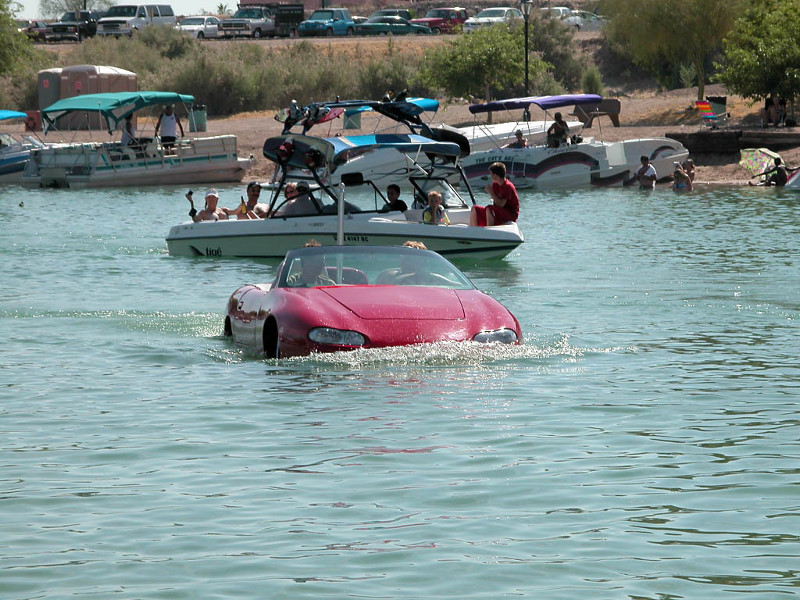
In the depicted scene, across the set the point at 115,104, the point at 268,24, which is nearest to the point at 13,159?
the point at 115,104

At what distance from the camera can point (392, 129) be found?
4984cm

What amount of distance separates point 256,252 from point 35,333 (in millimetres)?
8495

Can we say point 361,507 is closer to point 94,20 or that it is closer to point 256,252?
point 256,252

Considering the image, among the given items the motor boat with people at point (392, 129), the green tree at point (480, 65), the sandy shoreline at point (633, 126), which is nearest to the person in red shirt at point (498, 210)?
the motor boat with people at point (392, 129)

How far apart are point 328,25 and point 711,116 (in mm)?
38072

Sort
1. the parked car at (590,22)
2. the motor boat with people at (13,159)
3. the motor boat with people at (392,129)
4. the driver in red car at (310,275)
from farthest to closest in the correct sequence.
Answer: the parked car at (590,22)
the motor boat with people at (13,159)
the motor boat with people at (392,129)
the driver in red car at (310,275)

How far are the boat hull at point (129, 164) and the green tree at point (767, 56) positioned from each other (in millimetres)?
16399

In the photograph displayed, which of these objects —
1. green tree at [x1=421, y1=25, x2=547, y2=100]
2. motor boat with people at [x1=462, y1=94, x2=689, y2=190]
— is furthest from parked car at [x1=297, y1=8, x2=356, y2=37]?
motor boat with people at [x1=462, y1=94, x2=689, y2=190]

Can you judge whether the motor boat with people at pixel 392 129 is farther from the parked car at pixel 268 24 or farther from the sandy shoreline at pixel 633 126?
the parked car at pixel 268 24

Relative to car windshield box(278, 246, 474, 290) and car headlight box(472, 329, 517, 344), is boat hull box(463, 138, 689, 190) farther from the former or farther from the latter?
car headlight box(472, 329, 517, 344)

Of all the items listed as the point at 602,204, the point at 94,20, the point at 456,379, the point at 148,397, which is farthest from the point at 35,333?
the point at 94,20

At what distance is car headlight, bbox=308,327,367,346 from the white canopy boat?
10238 millimetres

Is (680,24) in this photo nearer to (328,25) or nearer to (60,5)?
(328,25)

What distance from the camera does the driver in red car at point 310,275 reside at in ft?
43.7
